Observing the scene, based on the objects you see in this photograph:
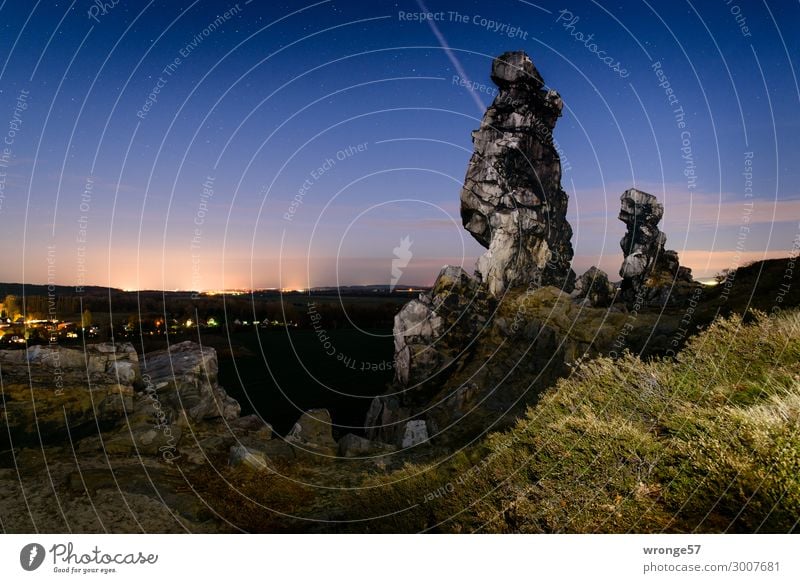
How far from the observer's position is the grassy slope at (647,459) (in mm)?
5977

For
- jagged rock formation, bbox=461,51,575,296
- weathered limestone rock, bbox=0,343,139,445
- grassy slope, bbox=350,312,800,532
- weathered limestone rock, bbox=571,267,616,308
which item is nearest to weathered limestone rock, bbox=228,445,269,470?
grassy slope, bbox=350,312,800,532

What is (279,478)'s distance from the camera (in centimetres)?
1163

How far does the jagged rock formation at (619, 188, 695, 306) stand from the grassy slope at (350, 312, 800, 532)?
32.2m

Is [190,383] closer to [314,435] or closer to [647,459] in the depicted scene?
[314,435]

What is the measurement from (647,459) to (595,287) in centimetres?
3642

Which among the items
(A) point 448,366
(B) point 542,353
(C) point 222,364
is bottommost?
(C) point 222,364

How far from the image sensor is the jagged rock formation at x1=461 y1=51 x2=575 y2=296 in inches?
1624

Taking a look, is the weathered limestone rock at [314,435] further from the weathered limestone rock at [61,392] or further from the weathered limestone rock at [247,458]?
the weathered limestone rock at [61,392]

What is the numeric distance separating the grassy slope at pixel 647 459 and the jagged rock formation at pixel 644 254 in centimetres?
3221

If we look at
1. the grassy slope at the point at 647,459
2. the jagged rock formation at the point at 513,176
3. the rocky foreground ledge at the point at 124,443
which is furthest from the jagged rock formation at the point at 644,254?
the rocky foreground ledge at the point at 124,443

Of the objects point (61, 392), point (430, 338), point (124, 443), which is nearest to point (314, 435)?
point (124, 443)
